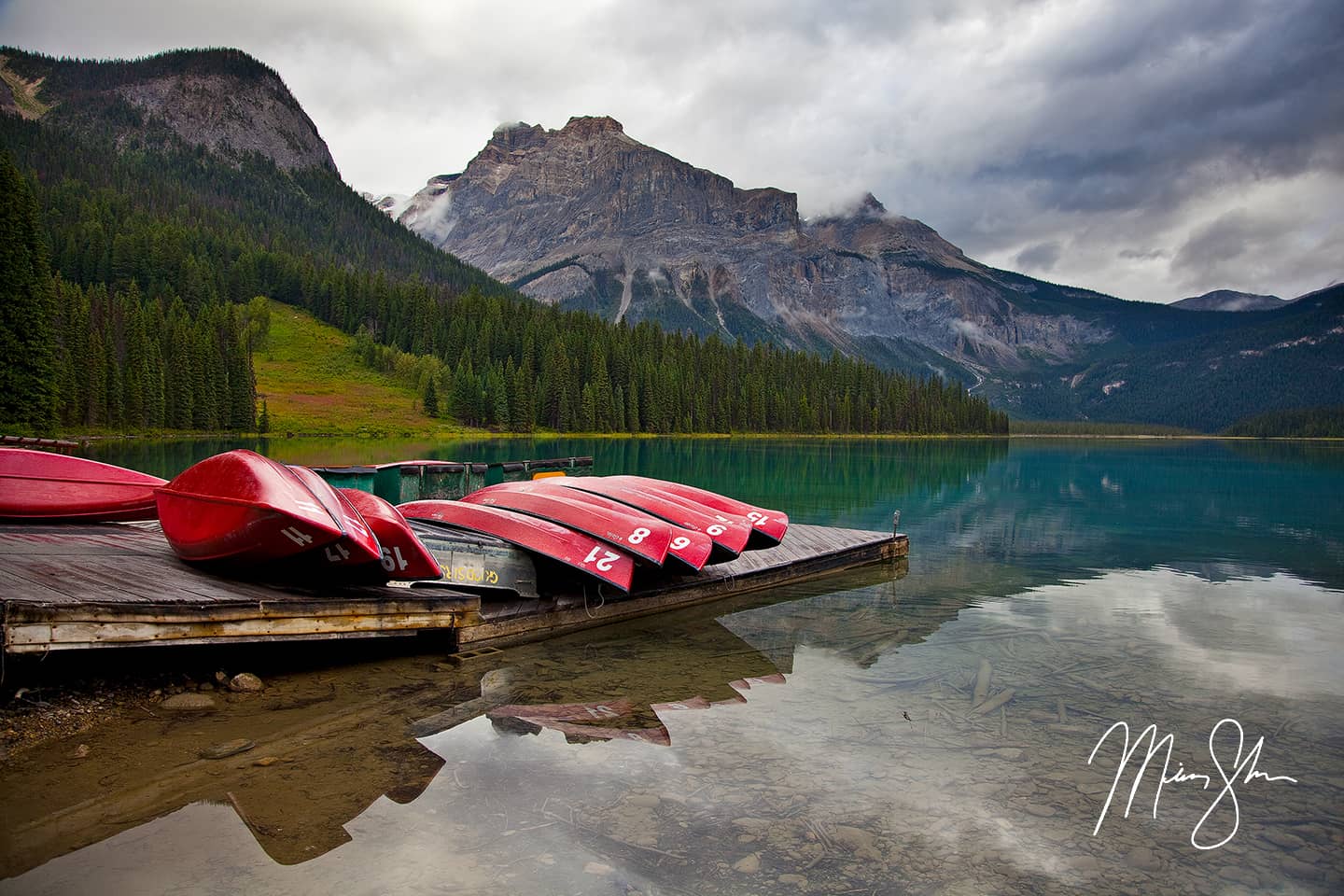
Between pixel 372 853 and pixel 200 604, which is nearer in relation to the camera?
pixel 372 853

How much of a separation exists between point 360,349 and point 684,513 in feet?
410

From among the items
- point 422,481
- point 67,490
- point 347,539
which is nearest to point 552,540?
point 347,539

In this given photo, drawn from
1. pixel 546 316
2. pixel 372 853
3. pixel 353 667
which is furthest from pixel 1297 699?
pixel 546 316

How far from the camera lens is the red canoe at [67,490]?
1081 centimetres

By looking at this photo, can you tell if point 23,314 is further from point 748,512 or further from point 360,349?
point 360,349

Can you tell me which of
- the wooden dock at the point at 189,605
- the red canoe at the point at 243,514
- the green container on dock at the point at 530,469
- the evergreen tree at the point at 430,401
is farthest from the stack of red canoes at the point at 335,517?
the evergreen tree at the point at 430,401

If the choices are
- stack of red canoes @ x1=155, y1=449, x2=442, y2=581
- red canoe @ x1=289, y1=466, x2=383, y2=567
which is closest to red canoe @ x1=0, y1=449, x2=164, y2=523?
Answer: stack of red canoes @ x1=155, y1=449, x2=442, y2=581

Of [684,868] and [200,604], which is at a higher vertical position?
[200,604]

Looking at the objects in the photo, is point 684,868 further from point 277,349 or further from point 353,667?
point 277,349

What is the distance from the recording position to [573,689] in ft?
32.6

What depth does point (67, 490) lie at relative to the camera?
443 inches

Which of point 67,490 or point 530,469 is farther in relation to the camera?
point 530,469

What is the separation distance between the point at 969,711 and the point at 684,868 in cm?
504

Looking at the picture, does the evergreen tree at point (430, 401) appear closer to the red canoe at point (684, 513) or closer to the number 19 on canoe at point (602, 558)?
the red canoe at point (684, 513)
